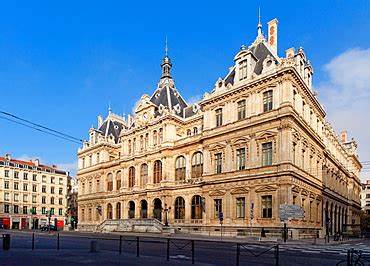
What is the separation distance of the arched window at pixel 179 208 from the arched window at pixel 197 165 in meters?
4.10

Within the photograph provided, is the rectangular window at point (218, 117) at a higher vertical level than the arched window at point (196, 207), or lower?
higher

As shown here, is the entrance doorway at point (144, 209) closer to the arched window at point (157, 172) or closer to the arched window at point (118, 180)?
the arched window at point (157, 172)

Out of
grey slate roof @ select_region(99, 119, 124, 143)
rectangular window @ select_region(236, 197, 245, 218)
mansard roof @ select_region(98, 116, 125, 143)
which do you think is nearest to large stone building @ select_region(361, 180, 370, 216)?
mansard roof @ select_region(98, 116, 125, 143)

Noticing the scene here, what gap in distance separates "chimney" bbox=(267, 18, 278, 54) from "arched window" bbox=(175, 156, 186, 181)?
1998 cm

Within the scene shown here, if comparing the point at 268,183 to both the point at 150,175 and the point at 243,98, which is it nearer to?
the point at 243,98

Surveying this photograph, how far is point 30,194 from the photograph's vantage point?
98.9m

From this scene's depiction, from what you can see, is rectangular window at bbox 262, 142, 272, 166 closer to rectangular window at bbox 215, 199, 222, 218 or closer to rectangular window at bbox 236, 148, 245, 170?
rectangular window at bbox 236, 148, 245, 170

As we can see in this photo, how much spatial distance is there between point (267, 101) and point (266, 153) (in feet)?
19.6

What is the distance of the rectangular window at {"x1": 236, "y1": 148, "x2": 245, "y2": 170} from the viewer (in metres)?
44.8

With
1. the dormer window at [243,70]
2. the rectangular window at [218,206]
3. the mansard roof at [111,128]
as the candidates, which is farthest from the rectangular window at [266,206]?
the mansard roof at [111,128]

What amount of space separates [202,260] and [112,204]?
52.8m

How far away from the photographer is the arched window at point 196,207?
166ft

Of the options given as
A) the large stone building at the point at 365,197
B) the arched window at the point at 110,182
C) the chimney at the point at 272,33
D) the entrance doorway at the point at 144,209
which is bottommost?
the large stone building at the point at 365,197

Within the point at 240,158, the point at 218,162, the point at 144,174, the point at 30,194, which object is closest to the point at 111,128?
the point at 144,174
